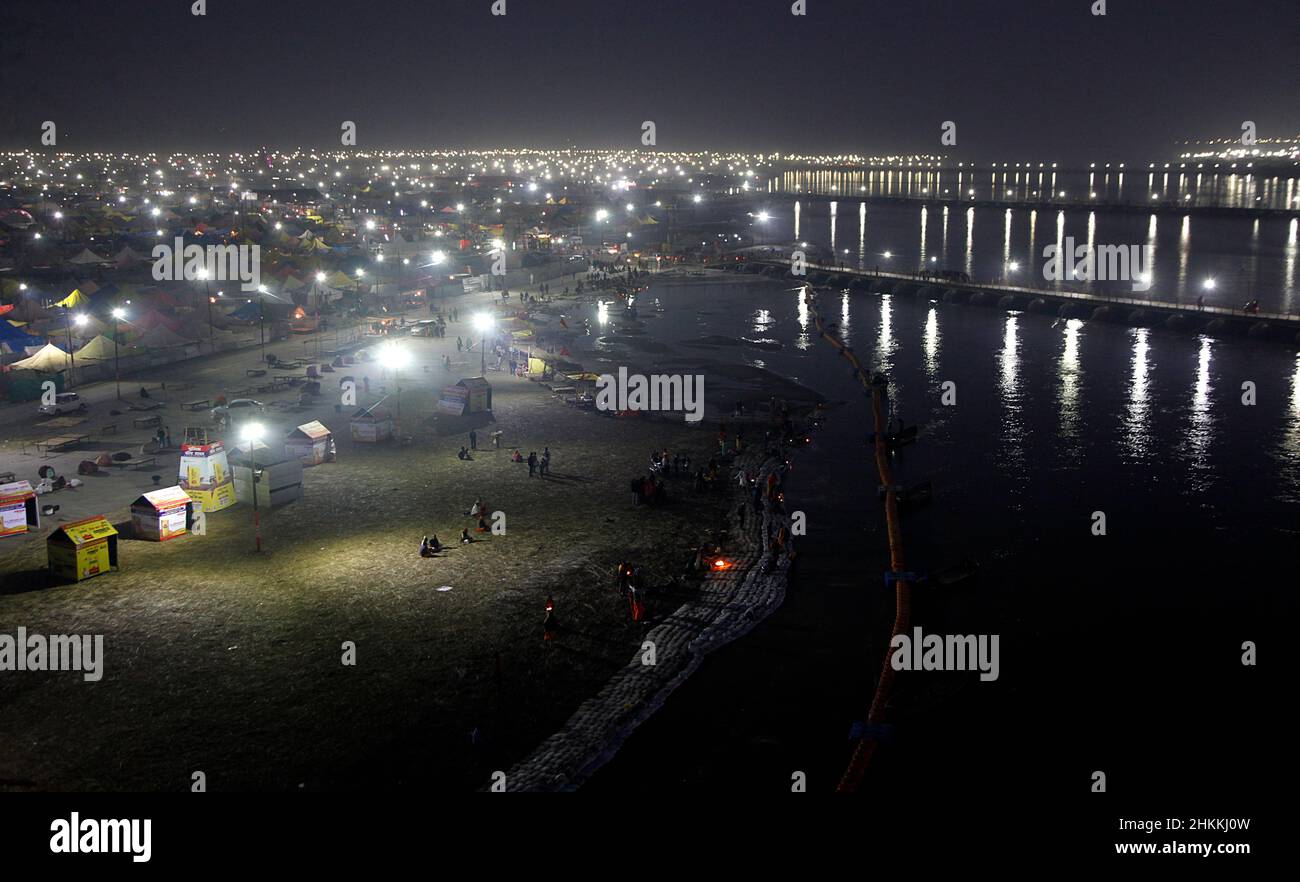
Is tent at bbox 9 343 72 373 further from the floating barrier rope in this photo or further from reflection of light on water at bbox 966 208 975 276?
reflection of light on water at bbox 966 208 975 276

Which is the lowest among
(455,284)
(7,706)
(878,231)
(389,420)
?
(7,706)

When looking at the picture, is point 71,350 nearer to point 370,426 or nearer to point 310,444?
point 370,426

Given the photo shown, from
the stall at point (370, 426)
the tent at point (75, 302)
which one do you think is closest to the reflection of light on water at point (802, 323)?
the stall at point (370, 426)

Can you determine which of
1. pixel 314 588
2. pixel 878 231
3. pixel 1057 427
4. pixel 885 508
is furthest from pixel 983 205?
pixel 314 588

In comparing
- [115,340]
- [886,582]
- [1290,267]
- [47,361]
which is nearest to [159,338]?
[115,340]
